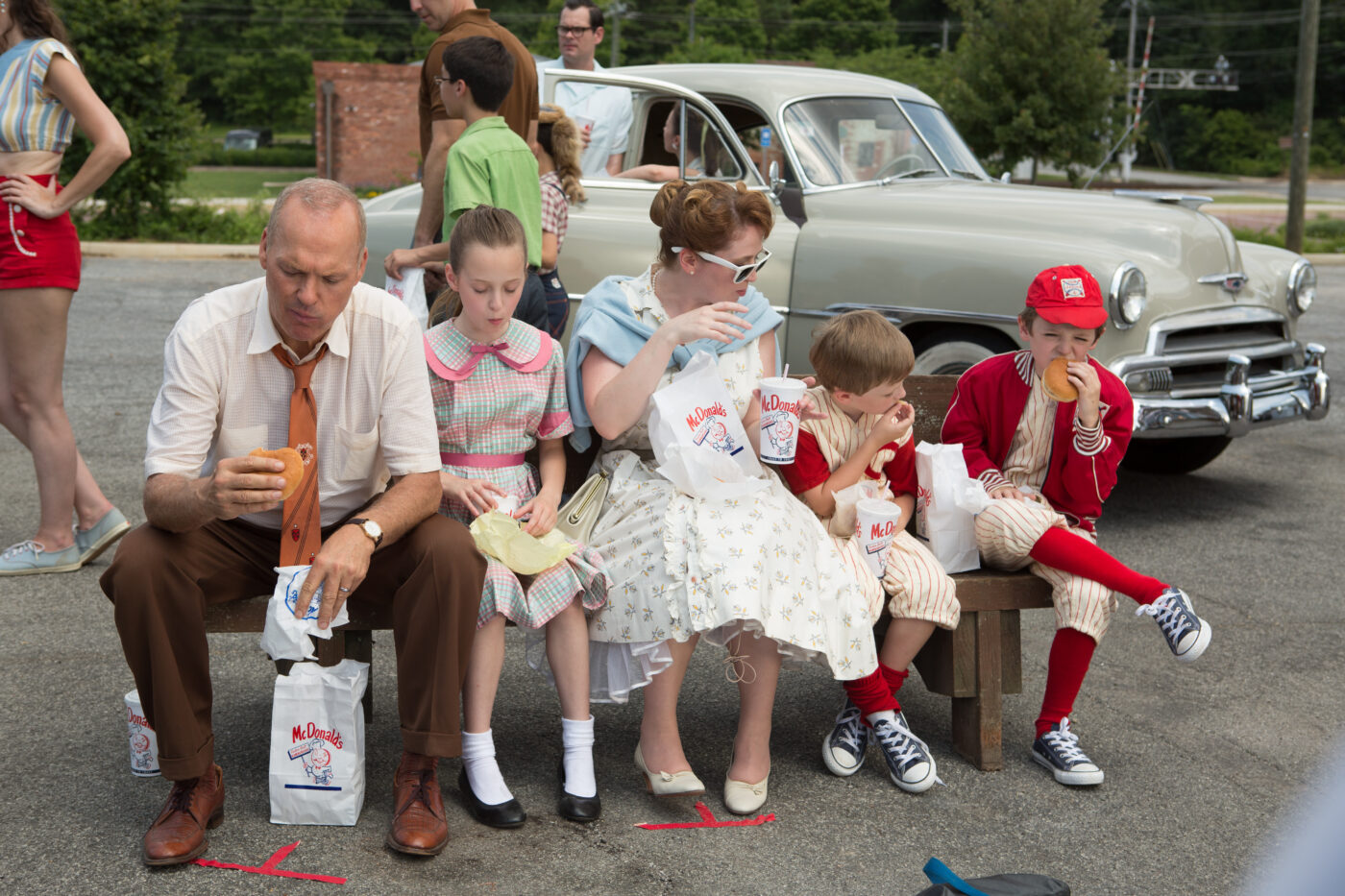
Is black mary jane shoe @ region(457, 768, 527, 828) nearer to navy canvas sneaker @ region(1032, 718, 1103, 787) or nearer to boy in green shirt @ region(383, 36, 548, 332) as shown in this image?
navy canvas sneaker @ region(1032, 718, 1103, 787)

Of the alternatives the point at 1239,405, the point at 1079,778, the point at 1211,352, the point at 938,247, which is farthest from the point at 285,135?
the point at 1079,778

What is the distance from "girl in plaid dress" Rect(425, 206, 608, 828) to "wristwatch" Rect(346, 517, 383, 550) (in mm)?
300

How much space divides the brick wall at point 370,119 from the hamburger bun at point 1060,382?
35560 mm

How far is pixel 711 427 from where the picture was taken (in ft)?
10.5

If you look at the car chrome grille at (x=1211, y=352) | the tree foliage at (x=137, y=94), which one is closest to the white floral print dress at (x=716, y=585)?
the car chrome grille at (x=1211, y=352)

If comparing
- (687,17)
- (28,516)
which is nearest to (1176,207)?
(28,516)

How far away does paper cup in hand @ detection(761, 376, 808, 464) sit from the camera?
3.16 meters

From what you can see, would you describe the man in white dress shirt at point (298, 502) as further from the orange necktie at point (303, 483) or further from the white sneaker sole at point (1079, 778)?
the white sneaker sole at point (1079, 778)

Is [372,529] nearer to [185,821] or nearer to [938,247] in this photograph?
[185,821]

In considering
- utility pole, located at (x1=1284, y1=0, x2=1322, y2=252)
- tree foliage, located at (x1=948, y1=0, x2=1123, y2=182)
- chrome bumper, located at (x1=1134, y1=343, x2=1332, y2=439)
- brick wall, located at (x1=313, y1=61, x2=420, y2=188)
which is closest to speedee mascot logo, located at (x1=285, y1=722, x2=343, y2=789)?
chrome bumper, located at (x1=1134, y1=343, x2=1332, y2=439)

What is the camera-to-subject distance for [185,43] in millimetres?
66438

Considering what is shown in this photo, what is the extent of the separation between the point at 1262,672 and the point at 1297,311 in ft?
9.56

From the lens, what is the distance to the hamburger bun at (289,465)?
2.69m

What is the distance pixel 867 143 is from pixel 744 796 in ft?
14.4
